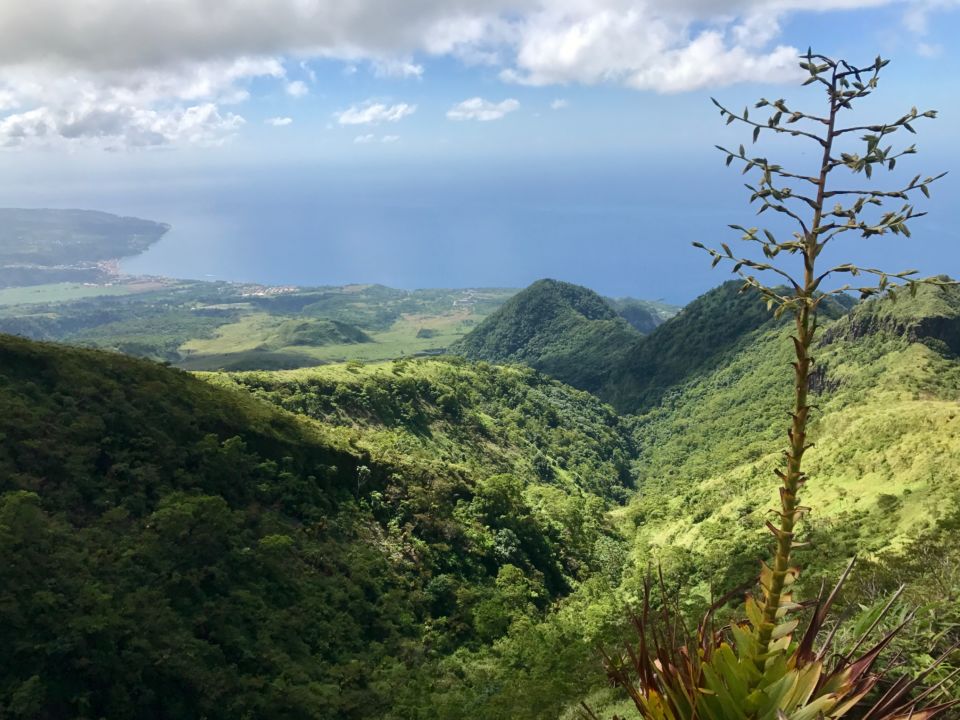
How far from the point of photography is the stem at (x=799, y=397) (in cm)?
421

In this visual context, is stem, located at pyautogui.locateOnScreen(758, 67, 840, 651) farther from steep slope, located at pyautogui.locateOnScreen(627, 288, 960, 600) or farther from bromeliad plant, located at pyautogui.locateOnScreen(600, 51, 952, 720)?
steep slope, located at pyautogui.locateOnScreen(627, 288, 960, 600)

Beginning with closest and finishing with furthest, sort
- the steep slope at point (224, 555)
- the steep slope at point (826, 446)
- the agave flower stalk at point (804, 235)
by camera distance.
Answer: the agave flower stalk at point (804, 235)
the steep slope at point (224, 555)
the steep slope at point (826, 446)

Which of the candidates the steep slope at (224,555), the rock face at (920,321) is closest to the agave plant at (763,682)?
the steep slope at (224,555)

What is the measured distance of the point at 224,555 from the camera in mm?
33938

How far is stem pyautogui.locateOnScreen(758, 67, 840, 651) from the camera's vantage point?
421cm

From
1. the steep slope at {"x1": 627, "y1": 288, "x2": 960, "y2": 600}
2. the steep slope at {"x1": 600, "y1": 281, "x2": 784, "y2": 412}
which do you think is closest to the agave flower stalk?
the steep slope at {"x1": 627, "y1": 288, "x2": 960, "y2": 600}

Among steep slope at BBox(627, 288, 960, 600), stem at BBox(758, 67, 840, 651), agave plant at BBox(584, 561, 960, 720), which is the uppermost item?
stem at BBox(758, 67, 840, 651)

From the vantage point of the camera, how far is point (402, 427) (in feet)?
251

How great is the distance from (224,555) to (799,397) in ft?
115

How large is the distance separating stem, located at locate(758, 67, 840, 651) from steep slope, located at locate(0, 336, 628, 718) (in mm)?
26245

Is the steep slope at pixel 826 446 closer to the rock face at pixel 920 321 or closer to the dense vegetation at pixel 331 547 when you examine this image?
the rock face at pixel 920 321

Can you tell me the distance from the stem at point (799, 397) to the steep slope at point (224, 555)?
86.1ft

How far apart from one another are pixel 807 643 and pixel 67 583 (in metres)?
29.4

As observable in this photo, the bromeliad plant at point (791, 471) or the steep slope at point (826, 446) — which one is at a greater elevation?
the bromeliad plant at point (791, 471)
